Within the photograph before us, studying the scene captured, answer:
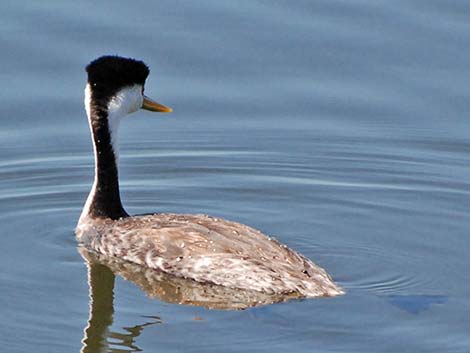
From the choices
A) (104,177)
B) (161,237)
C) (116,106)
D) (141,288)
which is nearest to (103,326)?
(141,288)

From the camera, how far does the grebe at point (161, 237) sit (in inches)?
472

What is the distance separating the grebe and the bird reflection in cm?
6

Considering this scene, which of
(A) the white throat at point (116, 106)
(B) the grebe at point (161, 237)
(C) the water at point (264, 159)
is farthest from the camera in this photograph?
(A) the white throat at point (116, 106)

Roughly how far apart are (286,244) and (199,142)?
266cm

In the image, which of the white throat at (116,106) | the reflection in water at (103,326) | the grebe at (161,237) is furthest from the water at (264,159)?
the white throat at (116,106)

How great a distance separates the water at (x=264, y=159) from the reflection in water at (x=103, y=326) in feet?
0.07

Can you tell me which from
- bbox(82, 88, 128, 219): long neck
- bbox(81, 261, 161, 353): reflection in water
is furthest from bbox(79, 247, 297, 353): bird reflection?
bbox(82, 88, 128, 219): long neck

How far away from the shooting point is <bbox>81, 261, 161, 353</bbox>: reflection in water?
1102 cm

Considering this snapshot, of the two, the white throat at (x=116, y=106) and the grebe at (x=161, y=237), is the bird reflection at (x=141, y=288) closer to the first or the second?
the grebe at (x=161, y=237)

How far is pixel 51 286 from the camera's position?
39.5 feet

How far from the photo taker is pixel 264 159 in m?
15.2

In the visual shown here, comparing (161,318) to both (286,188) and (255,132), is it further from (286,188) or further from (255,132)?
(255,132)

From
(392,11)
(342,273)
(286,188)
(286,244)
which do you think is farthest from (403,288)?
(392,11)

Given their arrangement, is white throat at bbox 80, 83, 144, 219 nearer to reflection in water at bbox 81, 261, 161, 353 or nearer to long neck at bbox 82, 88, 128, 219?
long neck at bbox 82, 88, 128, 219
